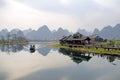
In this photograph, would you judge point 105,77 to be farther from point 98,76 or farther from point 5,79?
point 5,79

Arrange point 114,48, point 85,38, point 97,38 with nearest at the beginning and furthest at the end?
point 114,48
point 85,38
point 97,38

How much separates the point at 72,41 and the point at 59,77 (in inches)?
3022

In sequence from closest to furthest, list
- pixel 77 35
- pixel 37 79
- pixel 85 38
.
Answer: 1. pixel 37 79
2. pixel 85 38
3. pixel 77 35

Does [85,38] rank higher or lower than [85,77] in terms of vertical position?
higher

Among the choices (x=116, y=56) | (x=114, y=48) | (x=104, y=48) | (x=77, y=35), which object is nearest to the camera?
(x=116, y=56)

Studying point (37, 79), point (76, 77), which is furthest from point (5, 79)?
point (76, 77)

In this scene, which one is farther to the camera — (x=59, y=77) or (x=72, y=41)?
(x=72, y=41)

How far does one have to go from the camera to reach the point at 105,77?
106 feet

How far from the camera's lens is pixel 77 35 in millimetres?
105938

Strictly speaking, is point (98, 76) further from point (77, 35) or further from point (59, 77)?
point (77, 35)

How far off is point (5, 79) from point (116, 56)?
1297 inches

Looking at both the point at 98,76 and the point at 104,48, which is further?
the point at 104,48

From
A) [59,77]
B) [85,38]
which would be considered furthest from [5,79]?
[85,38]

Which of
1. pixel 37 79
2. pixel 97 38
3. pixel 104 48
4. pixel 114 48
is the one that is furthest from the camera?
pixel 97 38
